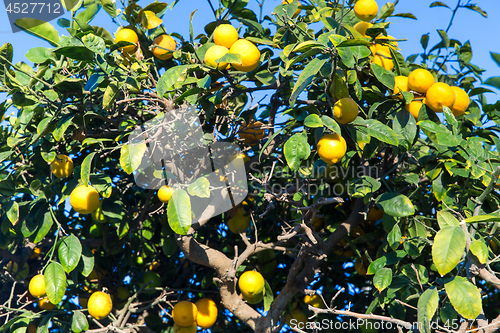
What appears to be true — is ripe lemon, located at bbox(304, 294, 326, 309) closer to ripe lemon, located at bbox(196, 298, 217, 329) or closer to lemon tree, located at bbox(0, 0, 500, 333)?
lemon tree, located at bbox(0, 0, 500, 333)

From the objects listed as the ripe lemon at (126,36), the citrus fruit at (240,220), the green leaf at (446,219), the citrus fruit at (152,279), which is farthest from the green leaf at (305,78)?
the citrus fruit at (152,279)

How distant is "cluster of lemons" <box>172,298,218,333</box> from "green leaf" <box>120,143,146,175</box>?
→ 879mm

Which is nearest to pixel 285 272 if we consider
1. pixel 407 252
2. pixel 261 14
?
pixel 407 252

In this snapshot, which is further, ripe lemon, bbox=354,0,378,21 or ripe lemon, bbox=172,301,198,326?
ripe lemon, bbox=172,301,198,326

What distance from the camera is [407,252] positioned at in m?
1.52

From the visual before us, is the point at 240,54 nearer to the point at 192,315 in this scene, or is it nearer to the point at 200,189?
the point at 200,189

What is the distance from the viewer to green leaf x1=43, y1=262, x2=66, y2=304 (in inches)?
68.6

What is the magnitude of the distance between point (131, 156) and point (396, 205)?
3.45 ft

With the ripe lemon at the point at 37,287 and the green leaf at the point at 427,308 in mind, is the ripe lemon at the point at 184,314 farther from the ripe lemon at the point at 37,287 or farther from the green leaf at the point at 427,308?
the green leaf at the point at 427,308

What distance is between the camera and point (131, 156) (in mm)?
1594

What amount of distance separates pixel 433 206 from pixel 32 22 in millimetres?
1969

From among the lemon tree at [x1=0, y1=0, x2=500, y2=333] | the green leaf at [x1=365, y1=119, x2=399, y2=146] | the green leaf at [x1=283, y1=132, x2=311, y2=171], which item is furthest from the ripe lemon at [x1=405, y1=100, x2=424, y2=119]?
the green leaf at [x1=283, y1=132, x2=311, y2=171]

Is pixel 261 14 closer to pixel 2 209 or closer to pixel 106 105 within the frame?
pixel 106 105

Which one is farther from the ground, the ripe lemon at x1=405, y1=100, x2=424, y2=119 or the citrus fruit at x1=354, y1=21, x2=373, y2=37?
the citrus fruit at x1=354, y1=21, x2=373, y2=37
